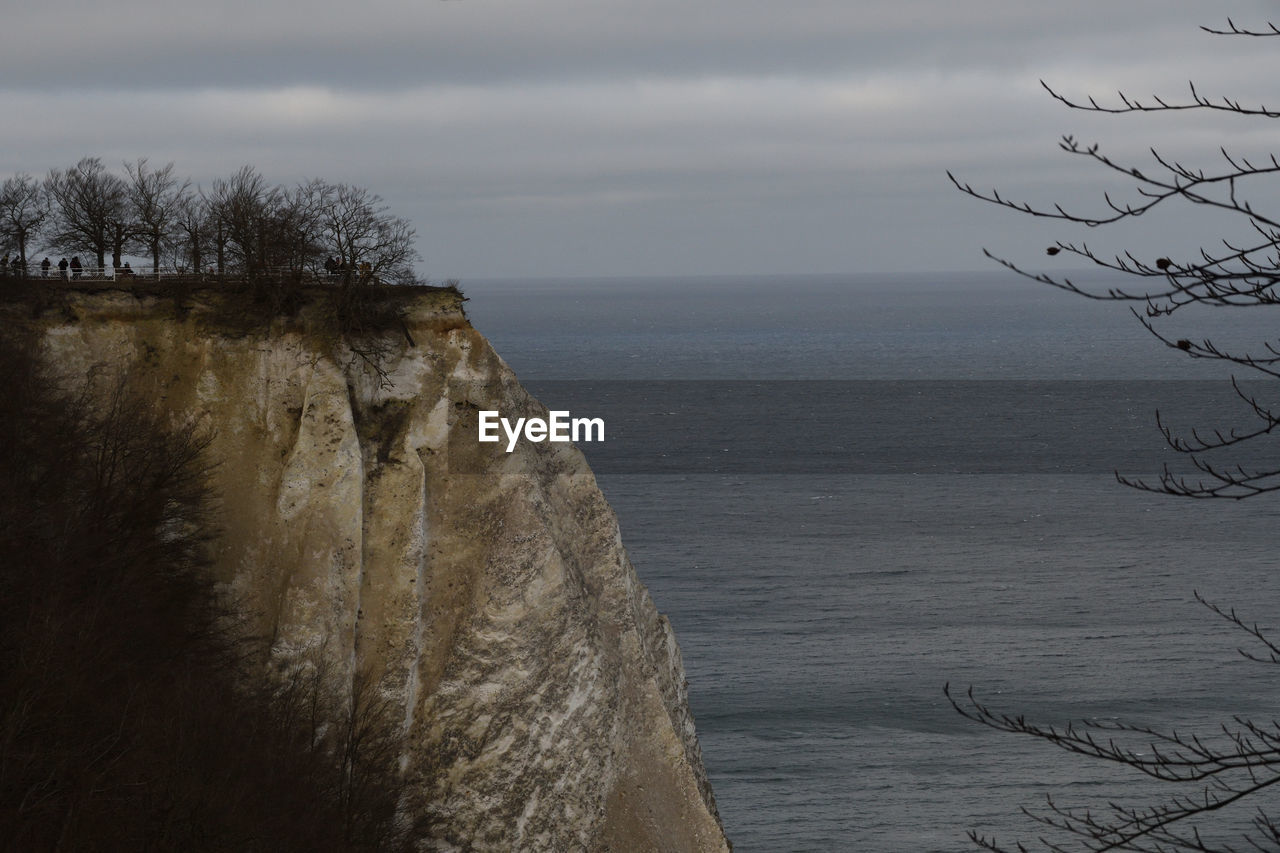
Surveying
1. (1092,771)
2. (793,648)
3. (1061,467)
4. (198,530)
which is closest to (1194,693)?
(1092,771)

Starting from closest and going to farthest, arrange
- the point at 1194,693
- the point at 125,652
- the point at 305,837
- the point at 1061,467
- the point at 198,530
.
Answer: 1. the point at 305,837
2. the point at 125,652
3. the point at 198,530
4. the point at 1194,693
5. the point at 1061,467

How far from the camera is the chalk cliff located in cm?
3469

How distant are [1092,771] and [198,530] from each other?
32.4 meters

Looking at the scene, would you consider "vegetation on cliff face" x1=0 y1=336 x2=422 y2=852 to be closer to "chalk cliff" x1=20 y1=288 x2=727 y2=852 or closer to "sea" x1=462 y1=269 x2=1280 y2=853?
"chalk cliff" x1=20 y1=288 x2=727 y2=852

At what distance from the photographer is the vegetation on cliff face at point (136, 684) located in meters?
22.5

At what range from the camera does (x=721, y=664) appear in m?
59.1

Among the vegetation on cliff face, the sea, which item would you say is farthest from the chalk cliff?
the sea

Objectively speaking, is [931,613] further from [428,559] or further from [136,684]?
[136,684]

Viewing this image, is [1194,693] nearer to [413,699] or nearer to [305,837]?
[413,699]

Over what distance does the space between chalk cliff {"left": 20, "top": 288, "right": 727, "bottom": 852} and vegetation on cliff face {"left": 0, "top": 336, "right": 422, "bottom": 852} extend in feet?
3.71

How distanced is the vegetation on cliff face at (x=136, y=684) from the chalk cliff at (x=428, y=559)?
113 centimetres

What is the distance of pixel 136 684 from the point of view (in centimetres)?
2625

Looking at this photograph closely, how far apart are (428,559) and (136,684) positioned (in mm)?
10560

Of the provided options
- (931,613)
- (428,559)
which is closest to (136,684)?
(428,559)
